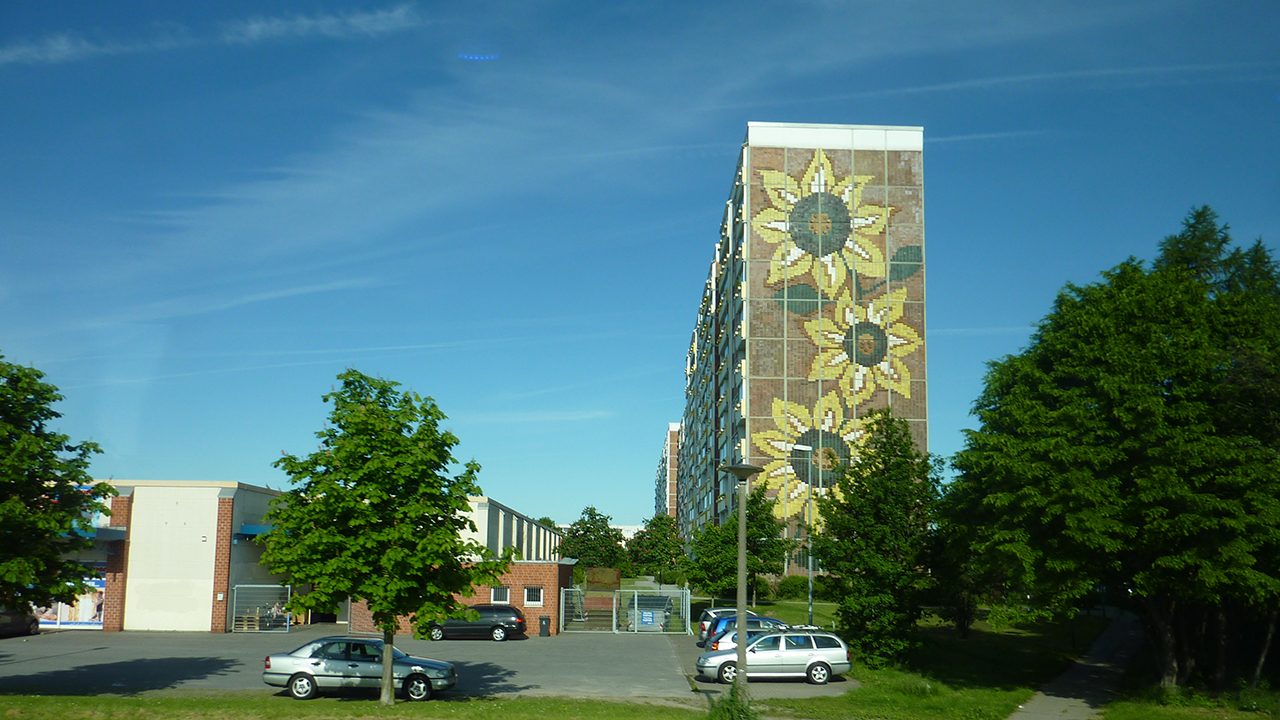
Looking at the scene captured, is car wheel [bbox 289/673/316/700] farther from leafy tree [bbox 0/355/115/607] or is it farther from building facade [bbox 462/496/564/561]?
building facade [bbox 462/496/564/561]

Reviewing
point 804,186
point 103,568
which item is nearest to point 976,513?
point 103,568

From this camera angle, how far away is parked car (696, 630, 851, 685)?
3069cm

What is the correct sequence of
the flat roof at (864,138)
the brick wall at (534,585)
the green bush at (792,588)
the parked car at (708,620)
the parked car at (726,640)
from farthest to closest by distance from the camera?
the flat roof at (864,138) < the green bush at (792,588) < the brick wall at (534,585) < the parked car at (708,620) < the parked car at (726,640)

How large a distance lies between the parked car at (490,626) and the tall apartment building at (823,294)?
35.4m

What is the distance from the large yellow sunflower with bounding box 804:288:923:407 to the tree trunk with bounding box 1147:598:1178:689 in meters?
50.9

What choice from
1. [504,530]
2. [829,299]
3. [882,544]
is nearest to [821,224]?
[829,299]

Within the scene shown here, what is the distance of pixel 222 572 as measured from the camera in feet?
151

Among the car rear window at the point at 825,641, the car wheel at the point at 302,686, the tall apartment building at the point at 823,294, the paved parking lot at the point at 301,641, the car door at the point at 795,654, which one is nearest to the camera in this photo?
the car wheel at the point at 302,686

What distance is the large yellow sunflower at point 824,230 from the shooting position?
79750mm

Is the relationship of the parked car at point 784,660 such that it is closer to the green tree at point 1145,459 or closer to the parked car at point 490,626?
the green tree at point 1145,459

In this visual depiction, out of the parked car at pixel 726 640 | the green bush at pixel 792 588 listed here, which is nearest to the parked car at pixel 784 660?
the parked car at pixel 726 640

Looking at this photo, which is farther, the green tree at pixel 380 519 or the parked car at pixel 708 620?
the parked car at pixel 708 620

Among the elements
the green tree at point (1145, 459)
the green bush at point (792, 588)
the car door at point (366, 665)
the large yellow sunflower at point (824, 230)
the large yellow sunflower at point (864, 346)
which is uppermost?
the large yellow sunflower at point (824, 230)

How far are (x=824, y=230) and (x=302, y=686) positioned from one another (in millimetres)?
62139
